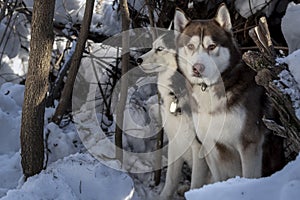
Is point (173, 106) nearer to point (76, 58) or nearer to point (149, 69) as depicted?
point (149, 69)

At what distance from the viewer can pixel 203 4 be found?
486 centimetres

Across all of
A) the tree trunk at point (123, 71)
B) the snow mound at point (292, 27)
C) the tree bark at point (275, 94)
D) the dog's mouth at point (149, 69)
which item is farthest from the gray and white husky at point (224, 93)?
the tree bark at point (275, 94)

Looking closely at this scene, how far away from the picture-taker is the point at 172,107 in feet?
13.7

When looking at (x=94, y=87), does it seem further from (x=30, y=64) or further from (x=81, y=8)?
(x=30, y=64)

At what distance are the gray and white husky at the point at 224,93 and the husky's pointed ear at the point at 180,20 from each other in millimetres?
107

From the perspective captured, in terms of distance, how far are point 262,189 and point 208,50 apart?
184 centimetres

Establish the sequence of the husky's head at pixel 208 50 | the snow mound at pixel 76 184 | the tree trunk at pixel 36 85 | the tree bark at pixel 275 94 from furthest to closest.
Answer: the husky's head at pixel 208 50 → the tree trunk at pixel 36 85 → the snow mound at pixel 76 184 → the tree bark at pixel 275 94

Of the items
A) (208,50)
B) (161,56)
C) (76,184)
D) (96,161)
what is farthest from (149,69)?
(76,184)

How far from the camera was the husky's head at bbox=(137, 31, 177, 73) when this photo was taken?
4141 millimetres

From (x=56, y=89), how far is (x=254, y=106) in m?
2.26

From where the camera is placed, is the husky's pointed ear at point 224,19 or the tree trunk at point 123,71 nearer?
the husky's pointed ear at point 224,19

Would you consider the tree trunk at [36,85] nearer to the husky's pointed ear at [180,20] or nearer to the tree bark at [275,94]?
the husky's pointed ear at [180,20]

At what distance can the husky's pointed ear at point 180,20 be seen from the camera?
13.1ft

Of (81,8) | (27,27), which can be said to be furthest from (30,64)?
(27,27)
